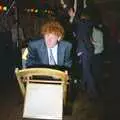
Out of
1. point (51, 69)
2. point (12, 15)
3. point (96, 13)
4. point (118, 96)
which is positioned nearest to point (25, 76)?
point (51, 69)

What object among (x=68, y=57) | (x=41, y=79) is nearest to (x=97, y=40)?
(x=68, y=57)

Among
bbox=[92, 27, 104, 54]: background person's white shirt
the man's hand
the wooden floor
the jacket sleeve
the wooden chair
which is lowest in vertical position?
the wooden floor

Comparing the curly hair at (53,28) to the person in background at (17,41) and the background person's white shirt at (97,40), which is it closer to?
the person in background at (17,41)

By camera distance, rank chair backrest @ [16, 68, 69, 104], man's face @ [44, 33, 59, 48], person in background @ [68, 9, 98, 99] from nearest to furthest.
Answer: chair backrest @ [16, 68, 69, 104] < man's face @ [44, 33, 59, 48] < person in background @ [68, 9, 98, 99]

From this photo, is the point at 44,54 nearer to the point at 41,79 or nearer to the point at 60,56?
the point at 60,56

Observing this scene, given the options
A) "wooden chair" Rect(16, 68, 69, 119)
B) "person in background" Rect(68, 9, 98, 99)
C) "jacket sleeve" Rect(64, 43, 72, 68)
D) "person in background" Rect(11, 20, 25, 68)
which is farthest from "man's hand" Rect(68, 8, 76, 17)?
"wooden chair" Rect(16, 68, 69, 119)

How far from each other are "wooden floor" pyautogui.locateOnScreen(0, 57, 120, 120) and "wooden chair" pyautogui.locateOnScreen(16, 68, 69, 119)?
306mm

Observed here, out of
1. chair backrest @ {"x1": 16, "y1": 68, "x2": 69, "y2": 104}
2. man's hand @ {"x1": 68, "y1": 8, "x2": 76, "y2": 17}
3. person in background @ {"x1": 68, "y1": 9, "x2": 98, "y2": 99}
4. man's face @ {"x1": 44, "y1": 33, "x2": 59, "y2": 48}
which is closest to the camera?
chair backrest @ {"x1": 16, "y1": 68, "x2": 69, "y2": 104}

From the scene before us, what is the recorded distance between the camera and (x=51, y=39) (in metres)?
3.34

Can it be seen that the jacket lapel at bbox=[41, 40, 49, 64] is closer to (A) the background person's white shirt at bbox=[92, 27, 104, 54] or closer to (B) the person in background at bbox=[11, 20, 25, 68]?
(B) the person in background at bbox=[11, 20, 25, 68]

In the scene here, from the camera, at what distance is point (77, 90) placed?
363 cm

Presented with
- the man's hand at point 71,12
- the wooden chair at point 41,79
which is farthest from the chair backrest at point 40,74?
the man's hand at point 71,12

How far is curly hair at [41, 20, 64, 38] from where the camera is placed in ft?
10.9

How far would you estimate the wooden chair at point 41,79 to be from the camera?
315cm
